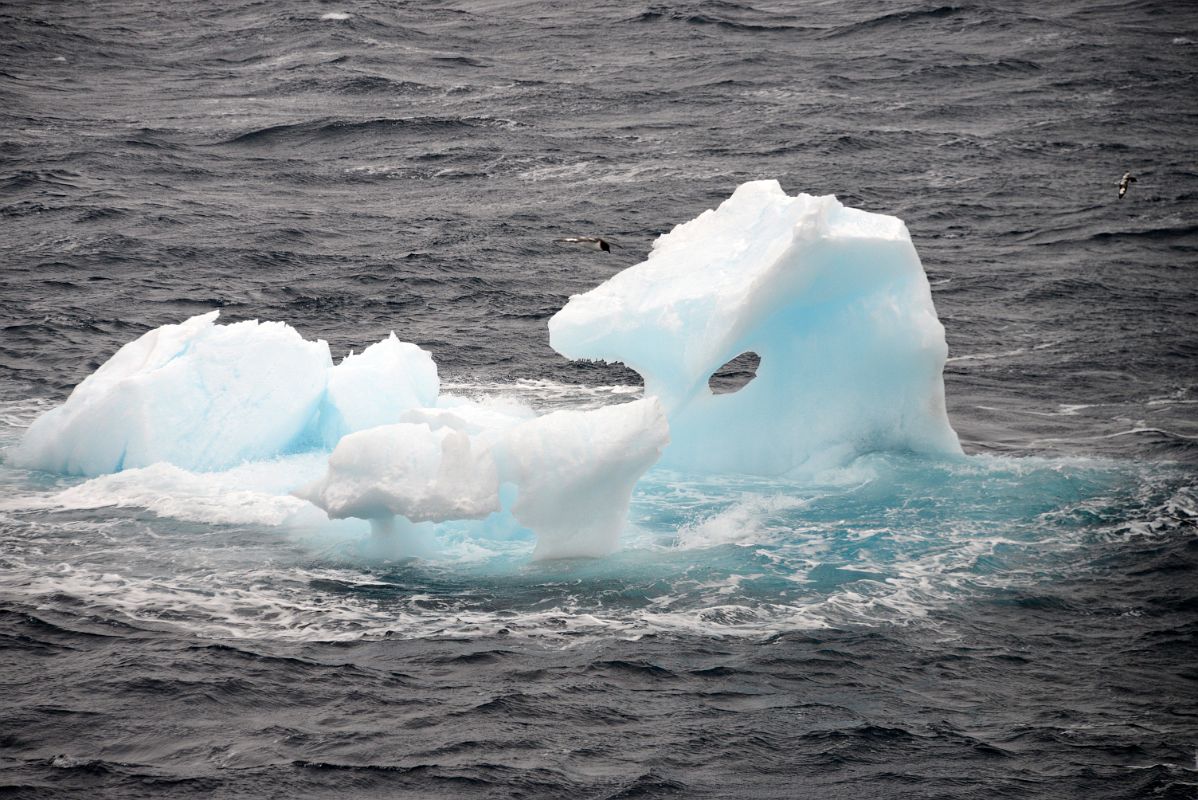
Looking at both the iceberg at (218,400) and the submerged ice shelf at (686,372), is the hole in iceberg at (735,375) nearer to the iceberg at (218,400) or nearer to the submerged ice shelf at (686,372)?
the submerged ice shelf at (686,372)

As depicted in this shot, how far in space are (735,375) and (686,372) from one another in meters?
5.31

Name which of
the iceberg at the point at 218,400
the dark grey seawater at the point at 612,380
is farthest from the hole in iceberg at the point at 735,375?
the iceberg at the point at 218,400

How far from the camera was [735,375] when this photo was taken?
22.8 metres

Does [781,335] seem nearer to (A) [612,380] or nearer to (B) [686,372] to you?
(B) [686,372]

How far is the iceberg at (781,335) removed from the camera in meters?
17.2

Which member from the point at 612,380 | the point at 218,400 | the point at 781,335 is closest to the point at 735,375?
the point at 612,380

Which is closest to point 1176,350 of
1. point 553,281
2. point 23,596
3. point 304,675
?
point 553,281

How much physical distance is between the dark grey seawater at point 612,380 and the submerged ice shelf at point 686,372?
859 mm

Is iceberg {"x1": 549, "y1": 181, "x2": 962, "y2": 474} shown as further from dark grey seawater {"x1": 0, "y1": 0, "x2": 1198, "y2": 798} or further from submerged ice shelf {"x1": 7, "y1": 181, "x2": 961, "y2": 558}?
dark grey seawater {"x1": 0, "y1": 0, "x2": 1198, "y2": 798}

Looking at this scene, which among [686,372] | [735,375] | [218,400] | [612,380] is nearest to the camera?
[686,372]

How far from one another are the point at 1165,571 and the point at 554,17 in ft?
109

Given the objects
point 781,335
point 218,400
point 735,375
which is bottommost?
point 218,400

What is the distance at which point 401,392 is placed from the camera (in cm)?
1839

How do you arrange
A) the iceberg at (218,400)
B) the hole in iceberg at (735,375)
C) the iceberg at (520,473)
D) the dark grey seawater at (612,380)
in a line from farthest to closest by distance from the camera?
the hole in iceberg at (735,375) < the iceberg at (218,400) < the iceberg at (520,473) < the dark grey seawater at (612,380)
